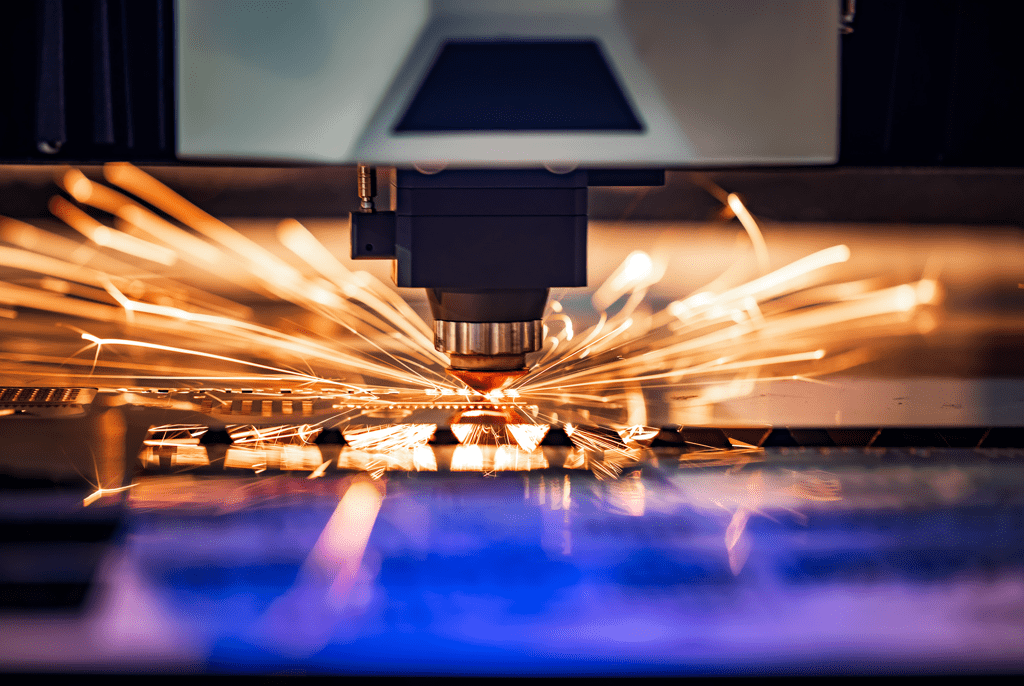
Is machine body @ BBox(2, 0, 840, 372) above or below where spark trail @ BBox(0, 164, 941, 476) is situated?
above

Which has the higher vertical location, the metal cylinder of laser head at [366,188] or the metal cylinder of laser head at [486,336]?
the metal cylinder of laser head at [366,188]

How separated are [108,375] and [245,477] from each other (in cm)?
42

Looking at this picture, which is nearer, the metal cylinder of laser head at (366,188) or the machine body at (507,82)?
the machine body at (507,82)

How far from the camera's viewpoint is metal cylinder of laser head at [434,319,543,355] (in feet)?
2.00

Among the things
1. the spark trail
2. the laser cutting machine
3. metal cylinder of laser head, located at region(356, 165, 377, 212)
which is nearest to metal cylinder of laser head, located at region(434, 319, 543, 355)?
the laser cutting machine

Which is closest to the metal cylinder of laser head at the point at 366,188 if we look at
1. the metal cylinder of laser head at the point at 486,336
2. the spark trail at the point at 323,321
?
the metal cylinder of laser head at the point at 486,336

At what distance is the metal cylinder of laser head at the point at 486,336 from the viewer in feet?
2.00

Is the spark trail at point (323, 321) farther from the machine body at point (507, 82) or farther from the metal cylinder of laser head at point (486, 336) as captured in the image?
the machine body at point (507, 82)

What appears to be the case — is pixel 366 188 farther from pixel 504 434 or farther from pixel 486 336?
pixel 504 434

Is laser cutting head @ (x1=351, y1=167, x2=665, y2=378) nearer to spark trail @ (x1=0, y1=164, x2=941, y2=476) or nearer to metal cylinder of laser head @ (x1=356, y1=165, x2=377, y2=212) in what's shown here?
metal cylinder of laser head @ (x1=356, y1=165, x2=377, y2=212)

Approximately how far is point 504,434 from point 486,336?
0.97 feet

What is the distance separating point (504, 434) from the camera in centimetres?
88

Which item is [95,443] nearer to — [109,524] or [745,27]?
[109,524]

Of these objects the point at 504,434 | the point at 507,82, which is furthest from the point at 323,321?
the point at 507,82
